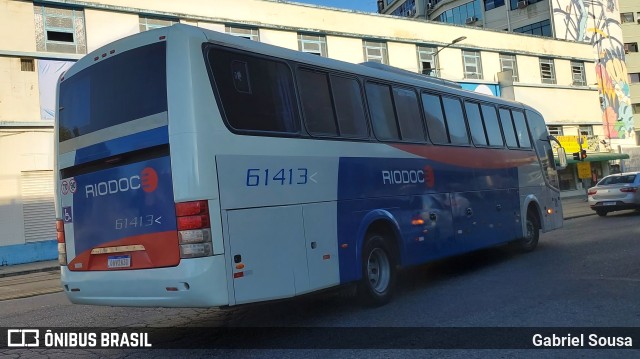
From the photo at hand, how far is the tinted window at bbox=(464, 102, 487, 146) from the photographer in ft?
32.8

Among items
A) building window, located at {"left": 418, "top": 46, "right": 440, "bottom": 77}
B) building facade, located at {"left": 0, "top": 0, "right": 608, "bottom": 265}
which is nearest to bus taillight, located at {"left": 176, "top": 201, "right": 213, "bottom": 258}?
building facade, located at {"left": 0, "top": 0, "right": 608, "bottom": 265}

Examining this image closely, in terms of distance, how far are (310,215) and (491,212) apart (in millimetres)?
5302

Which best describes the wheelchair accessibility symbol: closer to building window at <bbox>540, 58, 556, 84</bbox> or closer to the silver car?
the silver car

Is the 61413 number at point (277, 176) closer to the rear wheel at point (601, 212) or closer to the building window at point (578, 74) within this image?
the rear wheel at point (601, 212)

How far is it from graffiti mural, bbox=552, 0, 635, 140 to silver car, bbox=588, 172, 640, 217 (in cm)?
2725

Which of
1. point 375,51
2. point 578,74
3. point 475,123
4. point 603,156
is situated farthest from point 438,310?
point 578,74

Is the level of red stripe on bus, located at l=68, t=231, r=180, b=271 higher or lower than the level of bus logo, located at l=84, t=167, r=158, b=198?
lower

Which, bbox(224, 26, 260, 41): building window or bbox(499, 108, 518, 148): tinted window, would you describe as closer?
bbox(499, 108, 518, 148): tinted window

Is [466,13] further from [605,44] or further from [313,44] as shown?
[313,44]

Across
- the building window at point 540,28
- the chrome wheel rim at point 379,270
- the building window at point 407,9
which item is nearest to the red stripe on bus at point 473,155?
the chrome wheel rim at point 379,270

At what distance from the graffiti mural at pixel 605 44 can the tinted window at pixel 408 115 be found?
40285 mm

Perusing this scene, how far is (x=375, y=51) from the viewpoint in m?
30.5

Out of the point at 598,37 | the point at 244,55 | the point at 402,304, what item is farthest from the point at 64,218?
the point at 598,37

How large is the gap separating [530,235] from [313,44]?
61.9 feet
